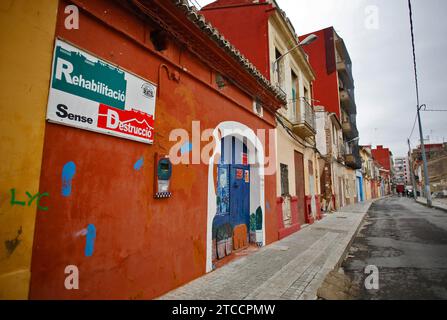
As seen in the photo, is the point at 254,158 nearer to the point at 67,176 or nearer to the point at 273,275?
the point at 273,275

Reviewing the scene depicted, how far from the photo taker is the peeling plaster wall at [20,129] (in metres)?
2.14

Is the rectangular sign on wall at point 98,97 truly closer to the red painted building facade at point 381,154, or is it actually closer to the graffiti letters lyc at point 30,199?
the graffiti letters lyc at point 30,199

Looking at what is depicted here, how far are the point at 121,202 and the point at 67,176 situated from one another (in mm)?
724

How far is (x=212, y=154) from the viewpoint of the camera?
504 cm

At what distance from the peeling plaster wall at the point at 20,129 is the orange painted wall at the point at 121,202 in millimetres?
111

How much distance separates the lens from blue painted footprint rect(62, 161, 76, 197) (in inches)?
102

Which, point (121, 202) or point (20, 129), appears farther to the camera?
point (121, 202)

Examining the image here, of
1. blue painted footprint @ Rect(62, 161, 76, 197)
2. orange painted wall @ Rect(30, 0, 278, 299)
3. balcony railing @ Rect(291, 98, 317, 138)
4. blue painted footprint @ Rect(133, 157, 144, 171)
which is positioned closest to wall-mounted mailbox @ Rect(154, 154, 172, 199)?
orange painted wall @ Rect(30, 0, 278, 299)

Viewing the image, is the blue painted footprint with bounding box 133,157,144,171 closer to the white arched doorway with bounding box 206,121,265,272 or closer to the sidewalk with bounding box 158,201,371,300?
the sidewalk with bounding box 158,201,371,300

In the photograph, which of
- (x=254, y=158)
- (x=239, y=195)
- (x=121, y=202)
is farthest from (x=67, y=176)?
(x=254, y=158)

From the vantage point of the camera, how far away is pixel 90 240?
9.14 ft
